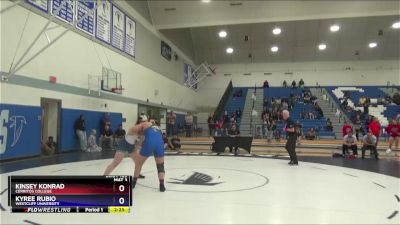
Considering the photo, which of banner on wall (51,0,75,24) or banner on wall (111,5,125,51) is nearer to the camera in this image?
banner on wall (51,0,75,24)

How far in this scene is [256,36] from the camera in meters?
26.2

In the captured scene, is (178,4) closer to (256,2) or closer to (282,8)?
(256,2)

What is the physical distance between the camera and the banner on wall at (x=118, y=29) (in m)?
15.8

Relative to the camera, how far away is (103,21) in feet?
49.0

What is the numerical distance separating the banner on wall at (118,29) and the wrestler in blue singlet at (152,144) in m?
11.0

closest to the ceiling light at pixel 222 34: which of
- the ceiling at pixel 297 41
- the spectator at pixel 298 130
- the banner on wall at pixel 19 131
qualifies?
the ceiling at pixel 297 41

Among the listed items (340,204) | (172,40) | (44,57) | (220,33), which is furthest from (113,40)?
(340,204)

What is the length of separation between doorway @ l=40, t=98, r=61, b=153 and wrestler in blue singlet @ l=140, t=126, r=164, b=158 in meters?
7.69

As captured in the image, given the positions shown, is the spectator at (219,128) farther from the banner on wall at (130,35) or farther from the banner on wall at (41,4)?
the banner on wall at (41,4)

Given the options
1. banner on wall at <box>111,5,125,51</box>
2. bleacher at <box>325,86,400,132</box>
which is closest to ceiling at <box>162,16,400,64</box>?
bleacher at <box>325,86,400,132</box>

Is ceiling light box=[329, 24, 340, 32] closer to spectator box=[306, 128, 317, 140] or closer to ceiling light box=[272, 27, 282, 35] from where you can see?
ceiling light box=[272, 27, 282, 35]
